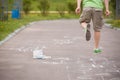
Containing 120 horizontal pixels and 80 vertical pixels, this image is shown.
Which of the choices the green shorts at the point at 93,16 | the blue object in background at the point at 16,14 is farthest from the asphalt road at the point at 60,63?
the blue object in background at the point at 16,14

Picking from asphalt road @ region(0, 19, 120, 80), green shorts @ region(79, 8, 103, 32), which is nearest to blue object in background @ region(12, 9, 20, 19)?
asphalt road @ region(0, 19, 120, 80)

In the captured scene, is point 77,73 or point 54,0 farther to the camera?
point 54,0

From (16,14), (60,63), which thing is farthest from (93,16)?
(16,14)

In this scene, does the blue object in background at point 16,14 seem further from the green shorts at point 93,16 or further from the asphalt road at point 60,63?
the green shorts at point 93,16

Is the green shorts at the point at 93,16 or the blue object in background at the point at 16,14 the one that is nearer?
the green shorts at the point at 93,16

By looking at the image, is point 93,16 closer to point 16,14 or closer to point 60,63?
point 60,63

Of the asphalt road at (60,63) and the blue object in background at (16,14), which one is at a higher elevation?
the asphalt road at (60,63)

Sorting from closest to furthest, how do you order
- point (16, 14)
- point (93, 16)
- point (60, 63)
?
1. point (93, 16)
2. point (60, 63)
3. point (16, 14)

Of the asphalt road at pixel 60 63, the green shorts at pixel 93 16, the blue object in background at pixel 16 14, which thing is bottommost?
the blue object in background at pixel 16 14

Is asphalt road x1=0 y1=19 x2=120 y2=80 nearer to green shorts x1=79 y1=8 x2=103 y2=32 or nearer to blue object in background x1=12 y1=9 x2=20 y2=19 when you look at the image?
green shorts x1=79 y1=8 x2=103 y2=32

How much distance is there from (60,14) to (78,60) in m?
31.6

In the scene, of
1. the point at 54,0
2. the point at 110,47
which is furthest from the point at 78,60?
the point at 54,0

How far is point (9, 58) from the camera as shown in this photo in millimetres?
13000

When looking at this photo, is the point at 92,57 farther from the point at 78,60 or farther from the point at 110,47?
the point at 110,47
